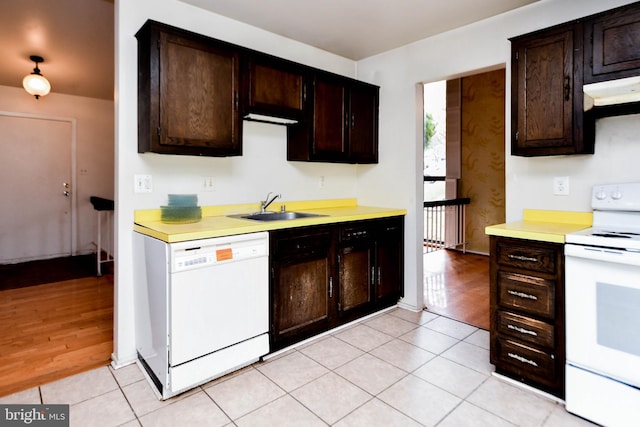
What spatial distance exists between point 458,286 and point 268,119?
2.79 metres

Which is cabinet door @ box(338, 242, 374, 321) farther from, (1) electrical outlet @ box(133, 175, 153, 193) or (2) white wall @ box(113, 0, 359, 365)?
(1) electrical outlet @ box(133, 175, 153, 193)

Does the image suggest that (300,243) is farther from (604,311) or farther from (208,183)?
(604,311)

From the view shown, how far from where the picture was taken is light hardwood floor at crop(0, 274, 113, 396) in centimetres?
231

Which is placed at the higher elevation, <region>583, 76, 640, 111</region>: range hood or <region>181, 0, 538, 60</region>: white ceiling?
<region>181, 0, 538, 60</region>: white ceiling

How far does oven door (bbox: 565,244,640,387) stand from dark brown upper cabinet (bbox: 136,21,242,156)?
219cm

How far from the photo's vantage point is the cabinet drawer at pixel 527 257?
1979mm

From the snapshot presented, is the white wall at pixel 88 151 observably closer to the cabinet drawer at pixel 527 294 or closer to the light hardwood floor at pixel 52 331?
the light hardwood floor at pixel 52 331

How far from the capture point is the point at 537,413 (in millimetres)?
1880

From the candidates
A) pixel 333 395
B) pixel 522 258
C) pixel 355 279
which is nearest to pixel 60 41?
pixel 355 279

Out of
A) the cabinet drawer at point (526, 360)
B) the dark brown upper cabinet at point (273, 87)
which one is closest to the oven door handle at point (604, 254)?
the cabinet drawer at point (526, 360)

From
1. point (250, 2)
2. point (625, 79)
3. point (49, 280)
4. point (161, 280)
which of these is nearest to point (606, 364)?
point (625, 79)

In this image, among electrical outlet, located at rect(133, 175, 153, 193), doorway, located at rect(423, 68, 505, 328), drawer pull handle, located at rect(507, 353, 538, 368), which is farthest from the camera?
doorway, located at rect(423, 68, 505, 328)

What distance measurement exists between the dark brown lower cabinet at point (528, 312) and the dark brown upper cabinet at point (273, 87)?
5.84ft

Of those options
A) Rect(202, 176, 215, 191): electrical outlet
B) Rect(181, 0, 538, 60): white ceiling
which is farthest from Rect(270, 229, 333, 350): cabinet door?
Rect(181, 0, 538, 60): white ceiling
